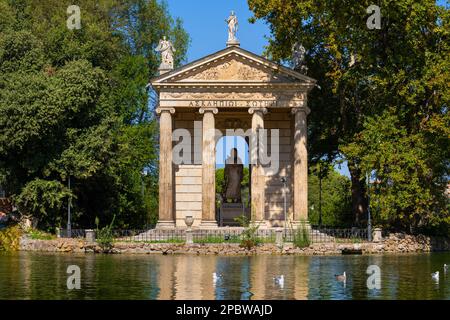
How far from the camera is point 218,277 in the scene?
101 ft

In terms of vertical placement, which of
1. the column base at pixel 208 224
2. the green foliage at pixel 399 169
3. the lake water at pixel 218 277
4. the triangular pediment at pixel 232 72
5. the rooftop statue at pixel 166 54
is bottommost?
the lake water at pixel 218 277

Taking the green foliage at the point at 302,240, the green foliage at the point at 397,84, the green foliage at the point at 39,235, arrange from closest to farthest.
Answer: the green foliage at the point at 302,240
the green foliage at the point at 397,84
the green foliage at the point at 39,235

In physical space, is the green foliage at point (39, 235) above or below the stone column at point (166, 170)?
below

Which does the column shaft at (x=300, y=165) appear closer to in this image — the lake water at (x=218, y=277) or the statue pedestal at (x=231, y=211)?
the statue pedestal at (x=231, y=211)

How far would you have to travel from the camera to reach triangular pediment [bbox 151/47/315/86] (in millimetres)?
59562

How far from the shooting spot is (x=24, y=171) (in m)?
56.7

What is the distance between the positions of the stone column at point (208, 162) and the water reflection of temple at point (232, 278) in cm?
1500

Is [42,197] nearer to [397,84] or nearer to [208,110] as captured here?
[208,110]

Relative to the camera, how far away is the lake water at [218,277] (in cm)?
2664

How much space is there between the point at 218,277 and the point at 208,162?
97.6 ft

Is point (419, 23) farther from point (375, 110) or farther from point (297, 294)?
point (297, 294)

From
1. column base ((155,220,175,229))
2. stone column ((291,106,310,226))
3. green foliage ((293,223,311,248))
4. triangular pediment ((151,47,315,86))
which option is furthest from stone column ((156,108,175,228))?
green foliage ((293,223,311,248))

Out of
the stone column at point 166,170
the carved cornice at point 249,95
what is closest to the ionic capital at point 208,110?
the carved cornice at point 249,95

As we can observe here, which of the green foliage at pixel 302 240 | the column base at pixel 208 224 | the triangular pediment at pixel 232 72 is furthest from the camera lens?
the triangular pediment at pixel 232 72
